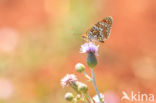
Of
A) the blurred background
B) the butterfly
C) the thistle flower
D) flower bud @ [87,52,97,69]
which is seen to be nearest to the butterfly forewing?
the butterfly

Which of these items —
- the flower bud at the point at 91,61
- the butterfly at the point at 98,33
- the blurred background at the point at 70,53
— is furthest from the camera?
the blurred background at the point at 70,53

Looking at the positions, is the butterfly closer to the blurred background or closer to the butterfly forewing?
the butterfly forewing

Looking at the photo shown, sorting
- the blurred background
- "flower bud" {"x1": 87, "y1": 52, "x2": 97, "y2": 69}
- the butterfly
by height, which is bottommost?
"flower bud" {"x1": 87, "y1": 52, "x2": 97, "y2": 69}

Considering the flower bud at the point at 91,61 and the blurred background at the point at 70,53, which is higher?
the blurred background at the point at 70,53

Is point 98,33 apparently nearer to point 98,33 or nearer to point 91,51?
point 98,33

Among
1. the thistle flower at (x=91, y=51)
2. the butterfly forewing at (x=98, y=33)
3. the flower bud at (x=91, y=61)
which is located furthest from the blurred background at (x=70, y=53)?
the flower bud at (x=91, y=61)

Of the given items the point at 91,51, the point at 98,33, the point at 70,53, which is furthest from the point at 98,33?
the point at 70,53

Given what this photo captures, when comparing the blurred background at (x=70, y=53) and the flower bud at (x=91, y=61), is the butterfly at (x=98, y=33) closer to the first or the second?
the flower bud at (x=91, y=61)

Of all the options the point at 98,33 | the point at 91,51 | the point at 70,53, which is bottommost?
the point at 91,51
